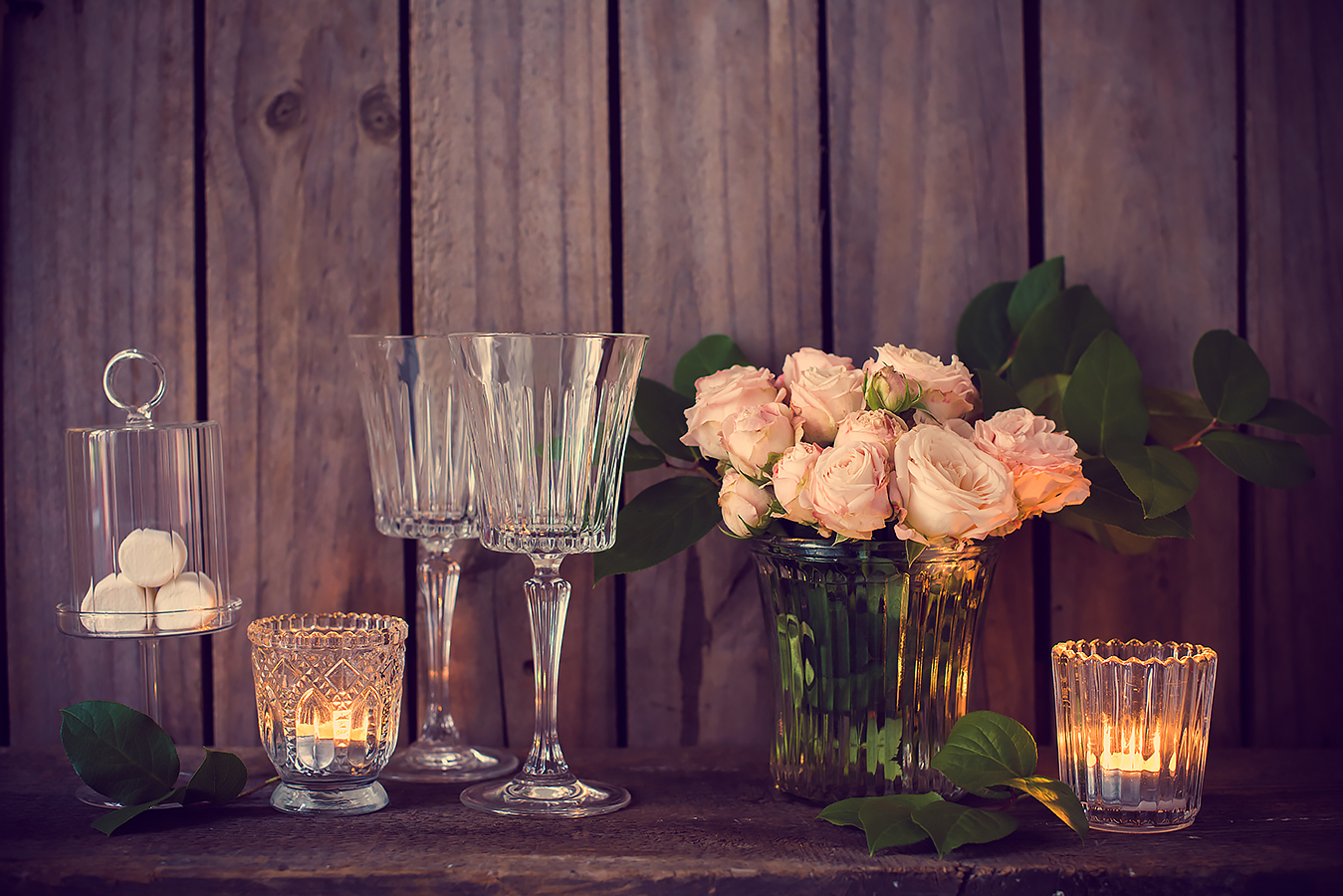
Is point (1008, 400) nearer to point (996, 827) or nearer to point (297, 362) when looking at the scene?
point (996, 827)

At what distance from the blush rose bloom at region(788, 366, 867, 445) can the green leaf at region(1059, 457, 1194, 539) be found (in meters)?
0.21

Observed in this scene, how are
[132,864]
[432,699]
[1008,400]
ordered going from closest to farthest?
1. [132,864]
2. [1008,400]
3. [432,699]

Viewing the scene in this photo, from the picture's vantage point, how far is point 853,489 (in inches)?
27.9

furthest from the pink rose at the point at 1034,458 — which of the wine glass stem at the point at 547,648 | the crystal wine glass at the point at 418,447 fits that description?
the crystal wine glass at the point at 418,447

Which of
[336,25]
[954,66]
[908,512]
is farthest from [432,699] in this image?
[954,66]

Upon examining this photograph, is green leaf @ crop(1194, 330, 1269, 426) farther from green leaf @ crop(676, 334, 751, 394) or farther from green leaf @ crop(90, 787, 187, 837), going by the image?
green leaf @ crop(90, 787, 187, 837)

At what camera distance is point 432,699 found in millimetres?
965

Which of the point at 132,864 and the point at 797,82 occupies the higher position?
the point at 797,82

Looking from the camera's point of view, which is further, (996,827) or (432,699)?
(432,699)

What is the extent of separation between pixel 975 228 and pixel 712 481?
38 cm

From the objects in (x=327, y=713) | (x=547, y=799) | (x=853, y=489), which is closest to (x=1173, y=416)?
(x=853, y=489)

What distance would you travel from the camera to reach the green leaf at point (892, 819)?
69 cm

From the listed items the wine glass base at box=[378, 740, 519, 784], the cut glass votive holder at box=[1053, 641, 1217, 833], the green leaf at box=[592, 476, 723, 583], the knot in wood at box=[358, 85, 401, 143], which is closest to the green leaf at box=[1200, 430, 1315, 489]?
the cut glass votive holder at box=[1053, 641, 1217, 833]

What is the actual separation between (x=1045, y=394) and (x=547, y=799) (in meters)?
0.56
